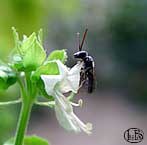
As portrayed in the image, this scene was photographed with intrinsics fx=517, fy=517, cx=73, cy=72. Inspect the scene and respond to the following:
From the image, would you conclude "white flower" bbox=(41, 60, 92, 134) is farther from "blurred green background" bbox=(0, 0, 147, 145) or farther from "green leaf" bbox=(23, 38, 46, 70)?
"blurred green background" bbox=(0, 0, 147, 145)

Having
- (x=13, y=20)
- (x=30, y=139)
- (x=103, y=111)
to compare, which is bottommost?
(x=30, y=139)

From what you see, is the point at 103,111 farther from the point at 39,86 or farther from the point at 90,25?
the point at 39,86

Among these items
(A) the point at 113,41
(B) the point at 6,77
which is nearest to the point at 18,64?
(B) the point at 6,77

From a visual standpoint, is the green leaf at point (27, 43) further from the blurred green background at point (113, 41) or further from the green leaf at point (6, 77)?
the blurred green background at point (113, 41)

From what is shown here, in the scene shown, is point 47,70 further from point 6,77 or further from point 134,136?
point 134,136

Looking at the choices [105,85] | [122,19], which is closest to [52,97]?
[122,19]

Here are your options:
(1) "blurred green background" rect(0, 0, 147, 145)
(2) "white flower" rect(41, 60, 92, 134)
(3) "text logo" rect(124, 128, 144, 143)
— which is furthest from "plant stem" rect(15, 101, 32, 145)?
(1) "blurred green background" rect(0, 0, 147, 145)
